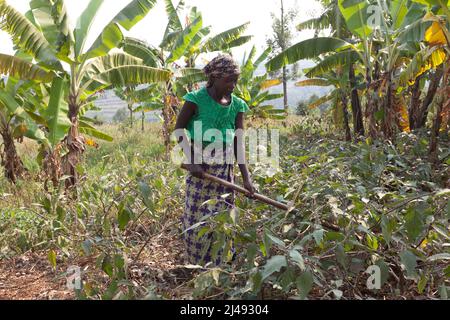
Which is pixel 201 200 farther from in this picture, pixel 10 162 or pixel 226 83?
pixel 10 162

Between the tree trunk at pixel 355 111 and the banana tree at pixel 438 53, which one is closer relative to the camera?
the banana tree at pixel 438 53

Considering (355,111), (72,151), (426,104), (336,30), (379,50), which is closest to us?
(72,151)

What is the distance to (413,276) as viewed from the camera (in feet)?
4.86

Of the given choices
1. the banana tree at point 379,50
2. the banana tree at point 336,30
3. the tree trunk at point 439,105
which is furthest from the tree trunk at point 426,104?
the tree trunk at point 439,105

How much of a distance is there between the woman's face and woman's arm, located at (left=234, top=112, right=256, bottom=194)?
0.80 ft

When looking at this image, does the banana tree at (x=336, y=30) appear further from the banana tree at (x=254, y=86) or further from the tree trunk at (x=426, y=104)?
the banana tree at (x=254, y=86)

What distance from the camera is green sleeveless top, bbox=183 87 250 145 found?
7.73 ft

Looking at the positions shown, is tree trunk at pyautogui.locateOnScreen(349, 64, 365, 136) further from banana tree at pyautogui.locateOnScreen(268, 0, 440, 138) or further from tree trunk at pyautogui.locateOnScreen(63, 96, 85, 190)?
tree trunk at pyautogui.locateOnScreen(63, 96, 85, 190)

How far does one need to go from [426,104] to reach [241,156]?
490cm

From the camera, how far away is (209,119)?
2359 millimetres

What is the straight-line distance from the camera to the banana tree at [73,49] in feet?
15.0

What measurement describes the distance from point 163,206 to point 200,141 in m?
1.45

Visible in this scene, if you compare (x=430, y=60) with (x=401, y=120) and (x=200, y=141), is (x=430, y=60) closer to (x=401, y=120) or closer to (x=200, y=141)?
(x=401, y=120)

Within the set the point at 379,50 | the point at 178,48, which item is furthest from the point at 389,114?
the point at 178,48
